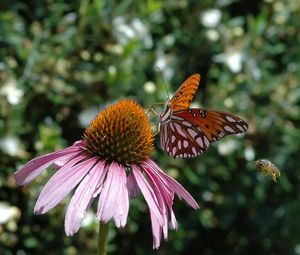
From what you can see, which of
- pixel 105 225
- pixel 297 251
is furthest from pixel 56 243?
pixel 105 225

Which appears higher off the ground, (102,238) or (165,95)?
(165,95)

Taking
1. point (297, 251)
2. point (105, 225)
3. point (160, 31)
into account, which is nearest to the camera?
point (105, 225)

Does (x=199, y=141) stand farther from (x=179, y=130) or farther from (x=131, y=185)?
(x=131, y=185)

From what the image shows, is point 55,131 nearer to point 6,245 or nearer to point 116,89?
point 116,89

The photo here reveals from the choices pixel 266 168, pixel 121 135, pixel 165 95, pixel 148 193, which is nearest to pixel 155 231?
pixel 148 193

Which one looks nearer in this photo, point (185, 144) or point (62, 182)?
point (62, 182)

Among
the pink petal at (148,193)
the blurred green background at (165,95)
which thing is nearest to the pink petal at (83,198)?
the pink petal at (148,193)
